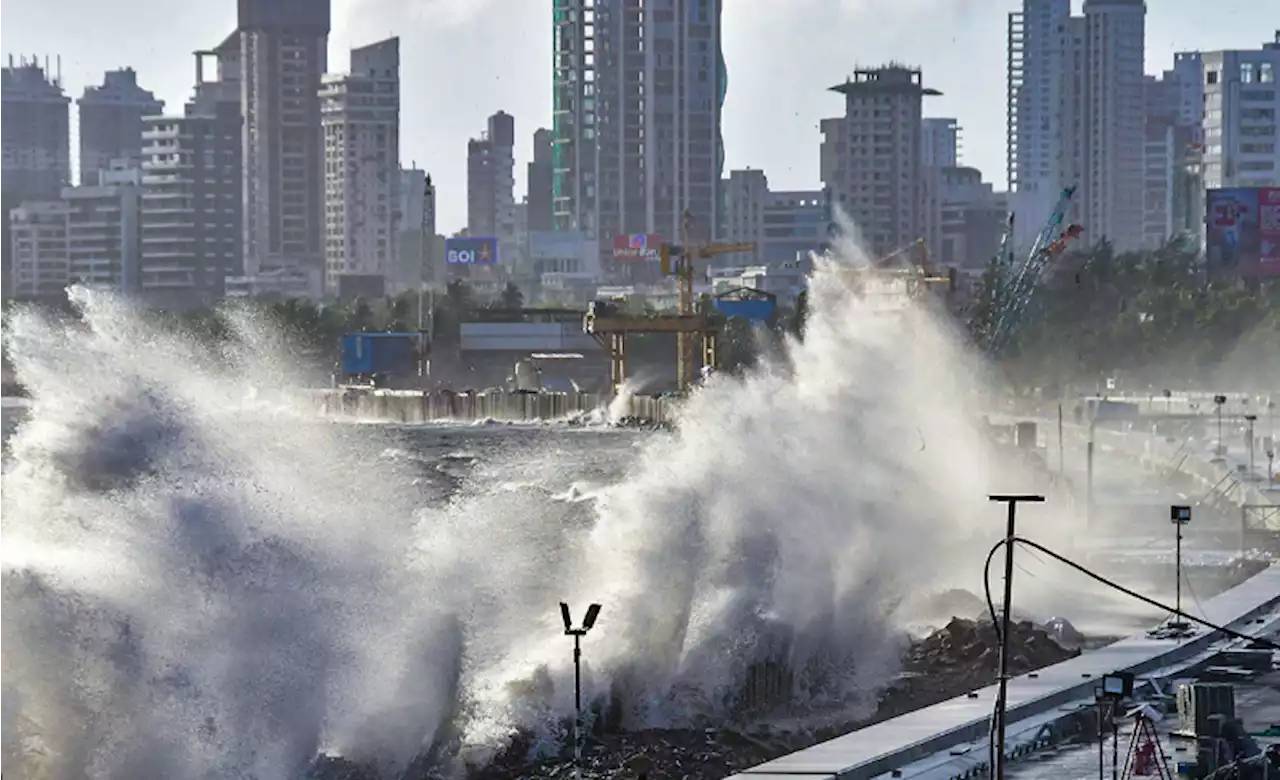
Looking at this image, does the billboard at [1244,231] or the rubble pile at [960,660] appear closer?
the rubble pile at [960,660]

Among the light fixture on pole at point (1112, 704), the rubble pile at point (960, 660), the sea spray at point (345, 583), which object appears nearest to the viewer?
the light fixture on pole at point (1112, 704)

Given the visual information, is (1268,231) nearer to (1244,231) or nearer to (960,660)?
(1244,231)

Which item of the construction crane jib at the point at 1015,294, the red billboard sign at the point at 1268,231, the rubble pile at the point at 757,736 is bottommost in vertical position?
the rubble pile at the point at 757,736

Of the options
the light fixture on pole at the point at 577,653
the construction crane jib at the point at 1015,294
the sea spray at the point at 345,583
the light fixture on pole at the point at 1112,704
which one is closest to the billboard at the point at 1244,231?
the construction crane jib at the point at 1015,294

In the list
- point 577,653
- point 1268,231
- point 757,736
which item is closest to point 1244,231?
point 1268,231

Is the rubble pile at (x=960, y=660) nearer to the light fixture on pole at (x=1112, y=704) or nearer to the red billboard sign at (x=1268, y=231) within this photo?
the light fixture on pole at (x=1112, y=704)

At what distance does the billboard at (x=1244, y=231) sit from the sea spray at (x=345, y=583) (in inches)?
4723

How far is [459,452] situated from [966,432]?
85.5 m

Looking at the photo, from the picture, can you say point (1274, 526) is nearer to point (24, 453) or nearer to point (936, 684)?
point (936, 684)

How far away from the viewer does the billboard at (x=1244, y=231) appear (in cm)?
18688

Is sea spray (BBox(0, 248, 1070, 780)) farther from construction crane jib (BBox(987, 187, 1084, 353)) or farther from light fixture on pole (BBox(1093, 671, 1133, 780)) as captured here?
construction crane jib (BBox(987, 187, 1084, 353))

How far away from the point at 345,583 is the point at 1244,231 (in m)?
151

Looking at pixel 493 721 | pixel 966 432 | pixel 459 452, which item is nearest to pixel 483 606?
pixel 493 721

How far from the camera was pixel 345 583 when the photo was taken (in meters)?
46.2
